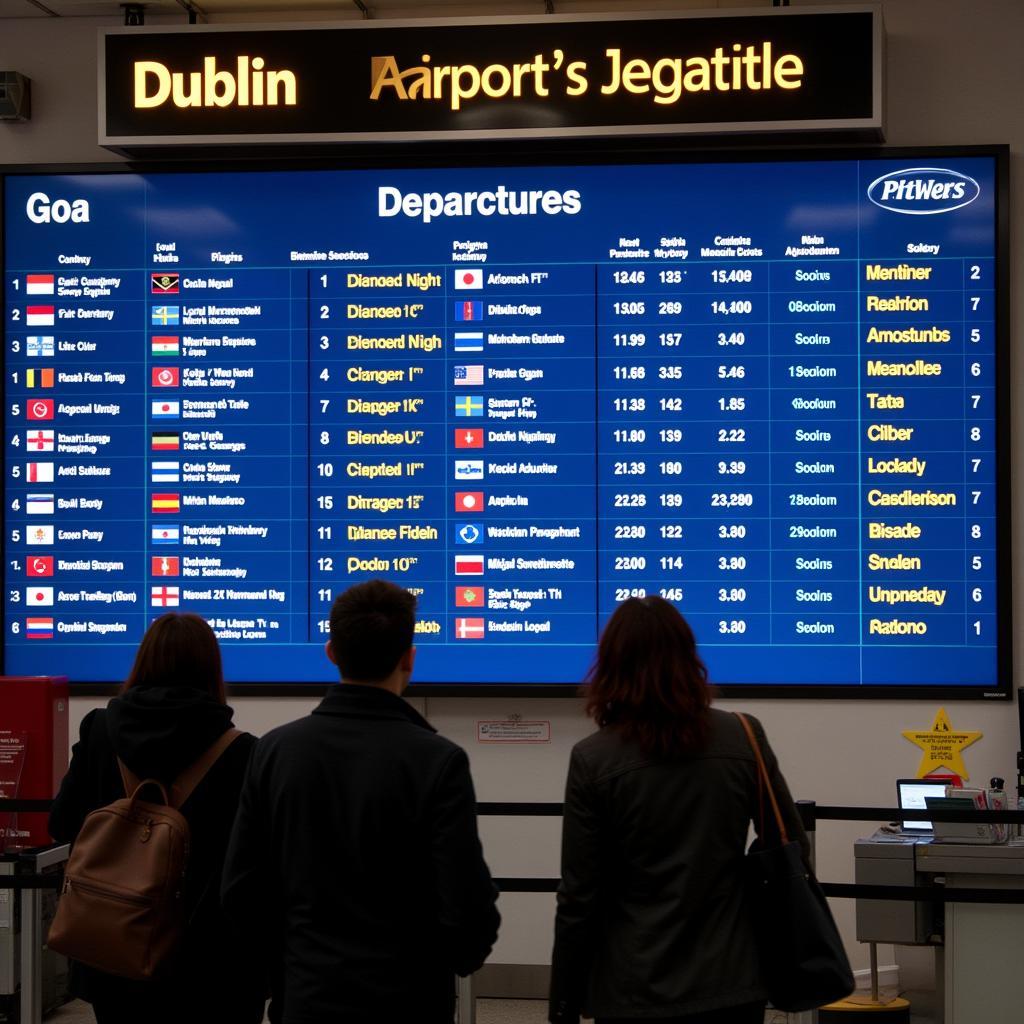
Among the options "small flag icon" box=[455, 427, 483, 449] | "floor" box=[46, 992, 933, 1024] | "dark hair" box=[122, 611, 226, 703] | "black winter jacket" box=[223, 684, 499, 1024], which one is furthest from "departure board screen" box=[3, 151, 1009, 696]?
"black winter jacket" box=[223, 684, 499, 1024]

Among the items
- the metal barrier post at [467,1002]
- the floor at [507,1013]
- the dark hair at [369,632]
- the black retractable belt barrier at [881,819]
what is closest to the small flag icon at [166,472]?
the floor at [507,1013]

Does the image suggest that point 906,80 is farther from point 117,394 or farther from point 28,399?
point 28,399

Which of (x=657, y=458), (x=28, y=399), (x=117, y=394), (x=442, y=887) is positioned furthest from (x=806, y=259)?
(x=442, y=887)

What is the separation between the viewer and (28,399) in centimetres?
482

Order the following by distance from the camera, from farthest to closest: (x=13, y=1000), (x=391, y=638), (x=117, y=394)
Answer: (x=117, y=394)
(x=13, y=1000)
(x=391, y=638)

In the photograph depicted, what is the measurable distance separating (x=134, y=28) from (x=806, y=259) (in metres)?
2.58

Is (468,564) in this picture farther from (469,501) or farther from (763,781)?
(763,781)

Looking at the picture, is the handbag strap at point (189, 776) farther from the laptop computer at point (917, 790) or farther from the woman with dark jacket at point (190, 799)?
the laptop computer at point (917, 790)

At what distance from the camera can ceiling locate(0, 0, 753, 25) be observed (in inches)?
193

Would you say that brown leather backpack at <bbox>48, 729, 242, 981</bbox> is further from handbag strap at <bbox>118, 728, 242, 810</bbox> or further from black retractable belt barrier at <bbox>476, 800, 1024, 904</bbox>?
black retractable belt barrier at <bbox>476, 800, 1024, 904</bbox>

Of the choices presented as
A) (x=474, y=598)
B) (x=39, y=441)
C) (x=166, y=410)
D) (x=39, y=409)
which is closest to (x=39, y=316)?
(x=39, y=409)

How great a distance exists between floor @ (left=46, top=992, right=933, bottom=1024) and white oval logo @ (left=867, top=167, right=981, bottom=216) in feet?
9.33

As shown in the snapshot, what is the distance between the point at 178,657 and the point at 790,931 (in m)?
1.20

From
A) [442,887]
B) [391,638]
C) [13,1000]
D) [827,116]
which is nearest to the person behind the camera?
[442,887]
